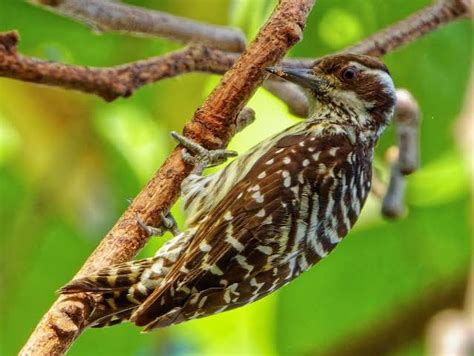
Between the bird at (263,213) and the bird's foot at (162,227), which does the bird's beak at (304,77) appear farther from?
the bird's foot at (162,227)

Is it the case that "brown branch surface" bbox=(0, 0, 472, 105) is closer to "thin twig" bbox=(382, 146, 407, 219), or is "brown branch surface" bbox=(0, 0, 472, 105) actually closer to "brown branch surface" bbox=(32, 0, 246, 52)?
"brown branch surface" bbox=(32, 0, 246, 52)

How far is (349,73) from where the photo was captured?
2.64 meters

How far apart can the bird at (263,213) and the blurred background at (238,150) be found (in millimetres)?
113

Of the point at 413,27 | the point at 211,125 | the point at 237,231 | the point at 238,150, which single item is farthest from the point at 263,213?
the point at 413,27

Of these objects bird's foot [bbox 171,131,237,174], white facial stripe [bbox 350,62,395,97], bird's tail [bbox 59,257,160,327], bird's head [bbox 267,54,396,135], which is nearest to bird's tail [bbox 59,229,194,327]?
bird's tail [bbox 59,257,160,327]

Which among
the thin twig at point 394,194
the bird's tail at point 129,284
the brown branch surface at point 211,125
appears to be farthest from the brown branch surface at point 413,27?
the bird's tail at point 129,284

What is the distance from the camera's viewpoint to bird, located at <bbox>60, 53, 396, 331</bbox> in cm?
Answer: 218

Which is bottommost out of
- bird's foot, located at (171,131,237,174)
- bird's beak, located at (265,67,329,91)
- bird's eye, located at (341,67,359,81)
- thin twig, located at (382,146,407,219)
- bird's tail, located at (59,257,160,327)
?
bird's tail, located at (59,257,160,327)

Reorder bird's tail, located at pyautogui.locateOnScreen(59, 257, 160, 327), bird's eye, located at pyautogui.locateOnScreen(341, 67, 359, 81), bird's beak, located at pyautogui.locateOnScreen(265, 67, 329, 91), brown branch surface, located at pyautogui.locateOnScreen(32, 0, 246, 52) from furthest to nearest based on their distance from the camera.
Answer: bird's eye, located at pyautogui.locateOnScreen(341, 67, 359, 81), bird's beak, located at pyautogui.locateOnScreen(265, 67, 329, 91), brown branch surface, located at pyautogui.locateOnScreen(32, 0, 246, 52), bird's tail, located at pyautogui.locateOnScreen(59, 257, 160, 327)

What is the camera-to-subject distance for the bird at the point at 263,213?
2.18m

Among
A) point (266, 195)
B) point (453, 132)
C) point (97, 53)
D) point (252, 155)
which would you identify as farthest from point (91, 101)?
point (453, 132)

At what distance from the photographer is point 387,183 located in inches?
107

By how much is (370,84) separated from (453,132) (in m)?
0.31

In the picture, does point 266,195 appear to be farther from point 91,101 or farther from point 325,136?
point 91,101
